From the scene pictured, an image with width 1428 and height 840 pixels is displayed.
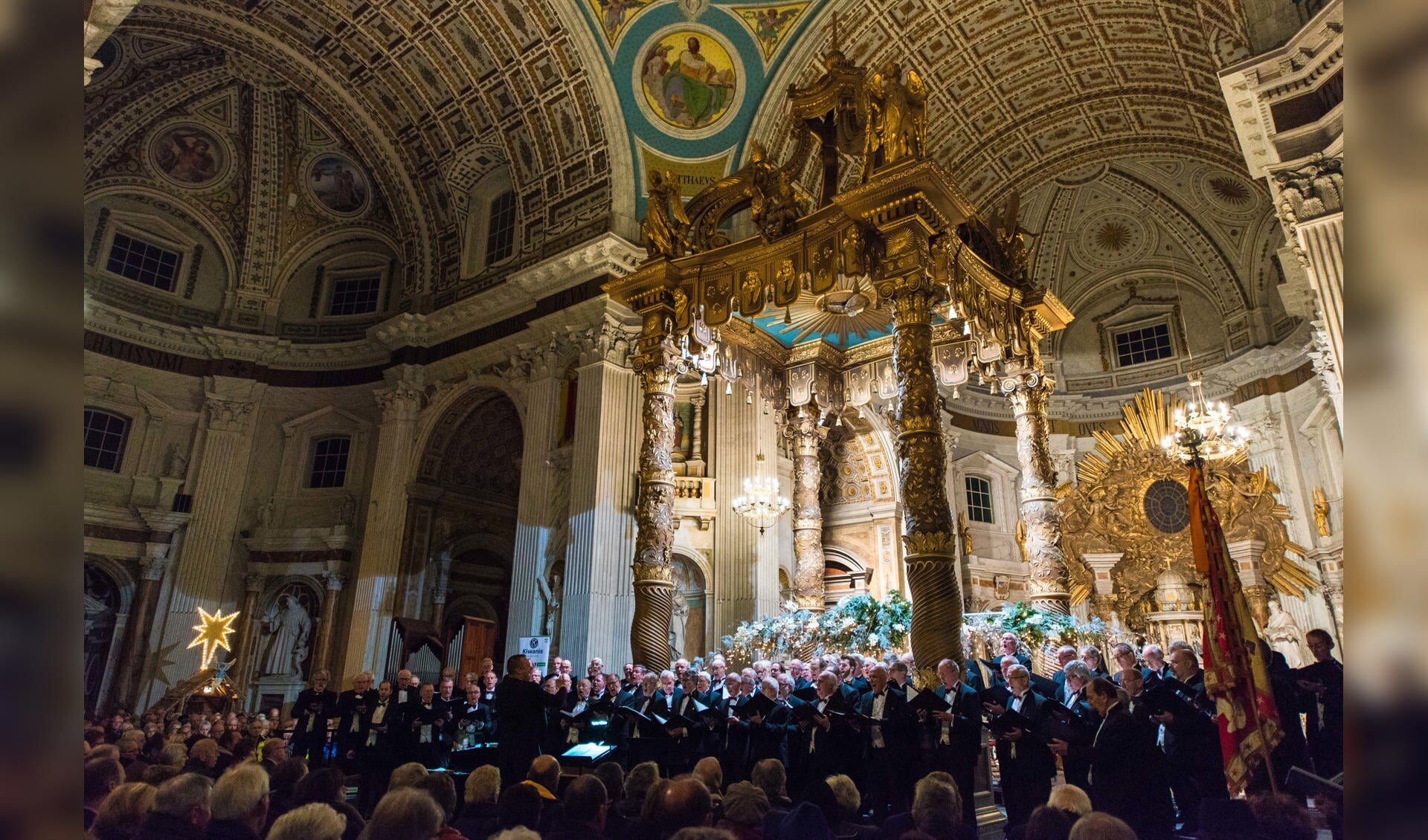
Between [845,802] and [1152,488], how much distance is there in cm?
1666

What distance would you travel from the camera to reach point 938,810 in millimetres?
3102

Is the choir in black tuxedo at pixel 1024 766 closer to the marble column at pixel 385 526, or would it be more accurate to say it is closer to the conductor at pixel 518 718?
the conductor at pixel 518 718

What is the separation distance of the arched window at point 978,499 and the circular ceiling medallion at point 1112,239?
612cm

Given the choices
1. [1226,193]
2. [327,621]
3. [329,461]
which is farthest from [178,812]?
[1226,193]

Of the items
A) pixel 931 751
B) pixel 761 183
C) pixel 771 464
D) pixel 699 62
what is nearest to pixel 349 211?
pixel 699 62

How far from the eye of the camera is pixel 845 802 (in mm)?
3754

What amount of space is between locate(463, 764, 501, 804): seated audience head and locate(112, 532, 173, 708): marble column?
49.6 ft

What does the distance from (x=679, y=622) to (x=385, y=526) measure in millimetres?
6241

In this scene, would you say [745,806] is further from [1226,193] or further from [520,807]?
[1226,193]

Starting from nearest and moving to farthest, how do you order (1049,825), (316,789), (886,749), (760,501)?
(1049,825), (316,789), (886,749), (760,501)

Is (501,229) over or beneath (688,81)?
beneath

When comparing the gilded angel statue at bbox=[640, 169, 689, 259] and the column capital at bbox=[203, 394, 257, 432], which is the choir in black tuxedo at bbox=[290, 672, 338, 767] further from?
the column capital at bbox=[203, 394, 257, 432]

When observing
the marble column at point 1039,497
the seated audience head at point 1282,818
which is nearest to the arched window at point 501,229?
the marble column at point 1039,497

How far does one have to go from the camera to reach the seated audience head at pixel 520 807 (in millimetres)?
3129
